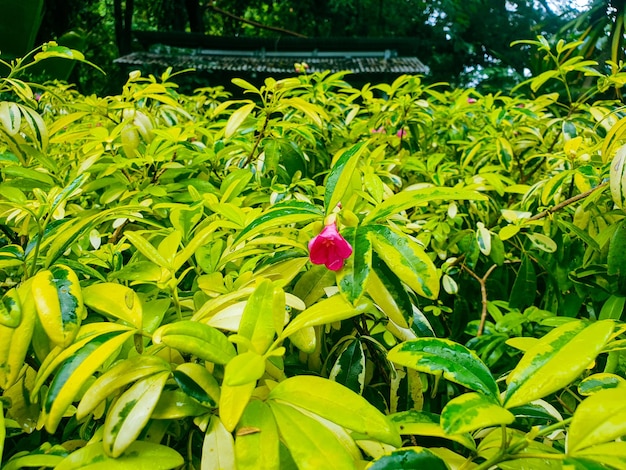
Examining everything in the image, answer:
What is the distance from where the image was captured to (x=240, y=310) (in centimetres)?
44

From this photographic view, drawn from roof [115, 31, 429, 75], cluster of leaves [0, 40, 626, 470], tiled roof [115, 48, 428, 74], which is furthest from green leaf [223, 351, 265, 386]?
roof [115, 31, 429, 75]

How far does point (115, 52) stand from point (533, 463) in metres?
13.0

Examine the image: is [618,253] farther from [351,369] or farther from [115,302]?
[115,302]

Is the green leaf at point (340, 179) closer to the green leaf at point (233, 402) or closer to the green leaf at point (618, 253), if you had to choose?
the green leaf at point (233, 402)

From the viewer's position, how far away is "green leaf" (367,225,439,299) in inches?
16.7

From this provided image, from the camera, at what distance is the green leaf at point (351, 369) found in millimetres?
517

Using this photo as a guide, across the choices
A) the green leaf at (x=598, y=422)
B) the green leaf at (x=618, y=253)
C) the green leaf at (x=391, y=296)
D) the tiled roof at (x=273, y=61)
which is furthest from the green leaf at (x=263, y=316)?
the tiled roof at (x=273, y=61)

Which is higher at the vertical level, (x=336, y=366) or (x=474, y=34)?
(x=474, y=34)

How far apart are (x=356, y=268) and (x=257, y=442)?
0.17 meters

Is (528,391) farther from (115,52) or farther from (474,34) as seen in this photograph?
(474,34)

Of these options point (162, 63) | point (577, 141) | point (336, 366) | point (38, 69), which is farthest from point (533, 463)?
point (162, 63)

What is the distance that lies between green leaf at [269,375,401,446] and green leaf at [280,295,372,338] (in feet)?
0.15

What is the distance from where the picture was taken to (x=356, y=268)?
1.40ft

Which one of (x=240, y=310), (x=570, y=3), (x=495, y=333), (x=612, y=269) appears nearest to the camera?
(x=240, y=310)
